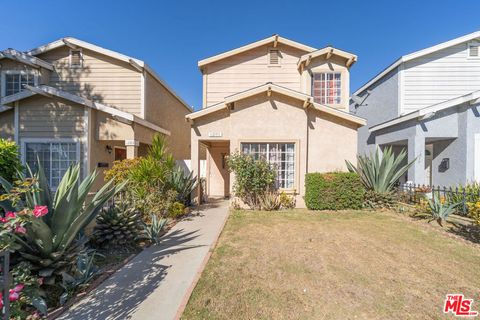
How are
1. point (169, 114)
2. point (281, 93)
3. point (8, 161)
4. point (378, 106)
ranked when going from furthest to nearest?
point (378, 106) → point (169, 114) → point (281, 93) → point (8, 161)

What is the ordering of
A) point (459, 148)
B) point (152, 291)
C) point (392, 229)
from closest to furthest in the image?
point (152, 291) < point (392, 229) < point (459, 148)

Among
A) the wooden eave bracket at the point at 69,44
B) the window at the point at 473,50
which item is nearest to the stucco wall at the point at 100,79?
the wooden eave bracket at the point at 69,44

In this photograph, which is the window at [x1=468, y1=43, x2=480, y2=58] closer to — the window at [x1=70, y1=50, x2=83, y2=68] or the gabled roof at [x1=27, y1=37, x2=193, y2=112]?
the gabled roof at [x1=27, y1=37, x2=193, y2=112]

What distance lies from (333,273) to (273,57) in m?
11.8

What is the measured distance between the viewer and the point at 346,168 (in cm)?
990

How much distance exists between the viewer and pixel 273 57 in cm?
1255

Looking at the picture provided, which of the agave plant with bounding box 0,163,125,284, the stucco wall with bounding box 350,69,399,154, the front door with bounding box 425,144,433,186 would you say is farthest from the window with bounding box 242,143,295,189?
the front door with bounding box 425,144,433,186

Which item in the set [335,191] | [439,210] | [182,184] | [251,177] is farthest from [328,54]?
[182,184]

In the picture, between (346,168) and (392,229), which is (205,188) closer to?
(346,168)

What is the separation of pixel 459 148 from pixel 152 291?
14.5 meters

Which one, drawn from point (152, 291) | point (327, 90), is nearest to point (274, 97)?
point (327, 90)

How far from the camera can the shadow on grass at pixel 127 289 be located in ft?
9.93

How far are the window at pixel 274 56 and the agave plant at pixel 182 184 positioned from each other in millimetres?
8158

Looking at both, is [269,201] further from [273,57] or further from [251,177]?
[273,57]
